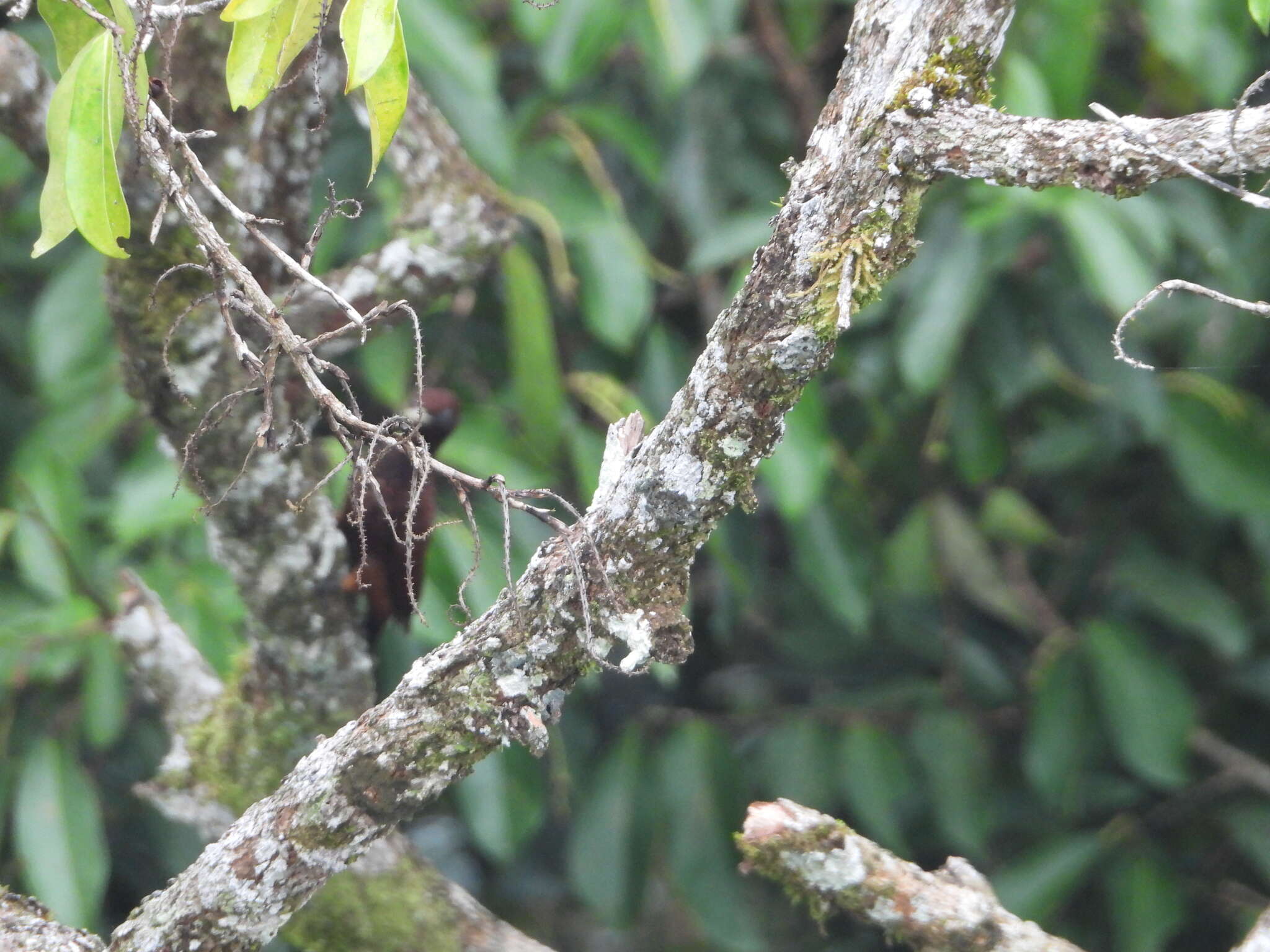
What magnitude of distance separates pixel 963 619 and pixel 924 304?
783mm

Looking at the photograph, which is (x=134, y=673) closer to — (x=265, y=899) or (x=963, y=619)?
(x=265, y=899)

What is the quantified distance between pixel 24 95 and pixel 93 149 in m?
0.52

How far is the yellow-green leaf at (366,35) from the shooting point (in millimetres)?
580

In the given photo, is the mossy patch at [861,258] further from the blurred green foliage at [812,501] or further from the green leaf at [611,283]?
the green leaf at [611,283]

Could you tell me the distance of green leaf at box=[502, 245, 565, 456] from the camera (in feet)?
5.05

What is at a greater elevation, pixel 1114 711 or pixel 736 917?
pixel 1114 711

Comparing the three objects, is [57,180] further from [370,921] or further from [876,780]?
[876,780]

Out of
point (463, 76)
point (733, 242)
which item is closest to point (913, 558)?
point (733, 242)

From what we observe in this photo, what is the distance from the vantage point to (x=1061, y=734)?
6.48 ft

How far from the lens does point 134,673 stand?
4.77 ft

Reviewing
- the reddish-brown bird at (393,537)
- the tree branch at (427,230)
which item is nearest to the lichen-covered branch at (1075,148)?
the tree branch at (427,230)

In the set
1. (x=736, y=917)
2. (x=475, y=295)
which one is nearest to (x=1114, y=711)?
(x=736, y=917)

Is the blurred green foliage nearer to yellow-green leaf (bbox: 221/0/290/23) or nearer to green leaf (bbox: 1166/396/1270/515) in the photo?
green leaf (bbox: 1166/396/1270/515)

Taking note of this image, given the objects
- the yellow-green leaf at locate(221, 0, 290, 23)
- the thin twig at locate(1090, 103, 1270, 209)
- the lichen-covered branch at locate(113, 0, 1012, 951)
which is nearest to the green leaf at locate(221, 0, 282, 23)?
the yellow-green leaf at locate(221, 0, 290, 23)
